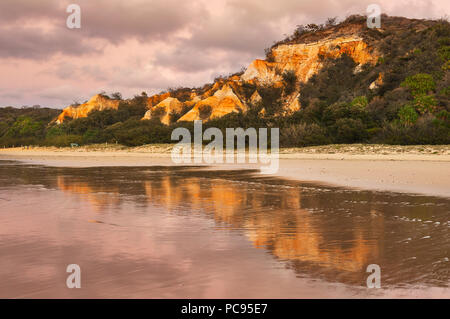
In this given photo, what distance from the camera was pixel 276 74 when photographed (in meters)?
57.6

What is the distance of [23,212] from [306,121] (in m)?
28.6

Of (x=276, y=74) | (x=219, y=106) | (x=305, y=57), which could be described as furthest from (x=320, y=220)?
(x=305, y=57)

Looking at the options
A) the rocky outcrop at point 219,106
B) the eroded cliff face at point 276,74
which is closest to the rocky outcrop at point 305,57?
the eroded cliff face at point 276,74

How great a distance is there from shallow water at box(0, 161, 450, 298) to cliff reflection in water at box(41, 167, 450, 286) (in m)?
0.02

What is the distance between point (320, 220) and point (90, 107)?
67.8 metres

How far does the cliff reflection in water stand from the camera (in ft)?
16.6

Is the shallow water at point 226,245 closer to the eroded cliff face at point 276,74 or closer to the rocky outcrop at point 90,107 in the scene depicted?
the eroded cliff face at point 276,74

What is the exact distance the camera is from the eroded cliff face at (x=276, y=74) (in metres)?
52.5

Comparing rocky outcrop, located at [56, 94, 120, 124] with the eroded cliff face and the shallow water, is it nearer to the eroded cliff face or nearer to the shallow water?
the eroded cliff face

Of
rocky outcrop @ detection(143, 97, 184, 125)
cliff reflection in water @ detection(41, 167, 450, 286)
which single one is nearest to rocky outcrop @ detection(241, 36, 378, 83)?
rocky outcrop @ detection(143, 97, 184, 125)

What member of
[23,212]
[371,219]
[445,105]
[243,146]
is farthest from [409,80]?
[23,212]
